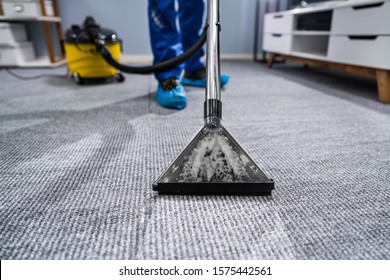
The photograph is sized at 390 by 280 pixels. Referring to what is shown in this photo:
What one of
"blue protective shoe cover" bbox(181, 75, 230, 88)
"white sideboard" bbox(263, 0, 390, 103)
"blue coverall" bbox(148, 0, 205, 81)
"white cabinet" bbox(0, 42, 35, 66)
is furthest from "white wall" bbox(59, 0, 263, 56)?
"blue coverall" bbox(148, 0, 205, 81)

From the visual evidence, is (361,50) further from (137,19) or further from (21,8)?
(21,8)

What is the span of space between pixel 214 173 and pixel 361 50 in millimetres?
1110

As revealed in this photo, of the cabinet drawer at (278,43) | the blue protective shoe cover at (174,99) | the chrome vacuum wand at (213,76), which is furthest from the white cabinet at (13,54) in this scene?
the chrome vacuum wand at (213,76)

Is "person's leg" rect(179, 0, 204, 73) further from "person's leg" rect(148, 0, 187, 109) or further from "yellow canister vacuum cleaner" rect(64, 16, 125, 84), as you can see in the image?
"yellow canister vacuum cleaner" rect(64, 16, 125, 84)

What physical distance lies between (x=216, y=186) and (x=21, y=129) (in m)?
0.66

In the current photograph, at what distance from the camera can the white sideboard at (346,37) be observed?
1.14m

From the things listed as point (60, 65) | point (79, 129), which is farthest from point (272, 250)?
point (60, 65)

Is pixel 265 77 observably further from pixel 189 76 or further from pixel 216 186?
pixel 216 186

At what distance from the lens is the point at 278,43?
6.64 feet

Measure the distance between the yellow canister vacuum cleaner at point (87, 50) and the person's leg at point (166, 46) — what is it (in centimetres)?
43

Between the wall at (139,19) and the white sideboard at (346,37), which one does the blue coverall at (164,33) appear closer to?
the white sideboard at (346,37)

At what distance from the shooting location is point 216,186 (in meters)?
0.48

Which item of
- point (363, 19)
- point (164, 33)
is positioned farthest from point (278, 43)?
point (164, 33)

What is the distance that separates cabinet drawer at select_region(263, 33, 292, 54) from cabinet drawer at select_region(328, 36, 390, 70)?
1.57 feet
